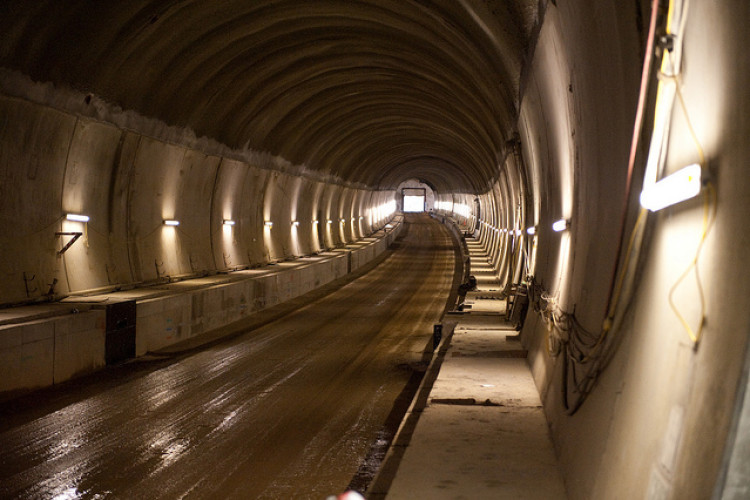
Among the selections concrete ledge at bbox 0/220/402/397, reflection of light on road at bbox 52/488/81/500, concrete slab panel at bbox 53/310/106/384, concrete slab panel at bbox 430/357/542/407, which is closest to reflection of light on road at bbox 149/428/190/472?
reflection of light on road at bbox 52/488/81/500

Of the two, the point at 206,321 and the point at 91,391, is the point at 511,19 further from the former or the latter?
the point at 206,321

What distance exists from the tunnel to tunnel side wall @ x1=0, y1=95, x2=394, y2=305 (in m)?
0.06

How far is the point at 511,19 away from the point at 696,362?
25.6 feet

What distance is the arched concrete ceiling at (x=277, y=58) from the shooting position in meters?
12.6

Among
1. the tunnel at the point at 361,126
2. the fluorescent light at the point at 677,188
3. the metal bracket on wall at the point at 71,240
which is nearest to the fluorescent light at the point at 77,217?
the tunnel at the point at 361,126

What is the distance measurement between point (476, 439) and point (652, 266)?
12.1 ft

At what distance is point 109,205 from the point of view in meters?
17.3

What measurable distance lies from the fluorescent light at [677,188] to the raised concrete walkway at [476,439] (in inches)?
114

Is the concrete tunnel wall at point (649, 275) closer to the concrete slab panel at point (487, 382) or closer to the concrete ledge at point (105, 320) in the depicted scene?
the concrete slab panel at point (487, 382)

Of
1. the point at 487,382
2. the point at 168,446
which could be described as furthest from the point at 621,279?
the point at 168,446

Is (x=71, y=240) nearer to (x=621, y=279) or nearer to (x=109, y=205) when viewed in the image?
(x=109, y=205)

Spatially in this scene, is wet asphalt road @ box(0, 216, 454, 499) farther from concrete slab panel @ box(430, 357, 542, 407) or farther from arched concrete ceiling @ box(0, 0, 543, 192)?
arched concrete ceiling @ box(0, 0, 543, 192)

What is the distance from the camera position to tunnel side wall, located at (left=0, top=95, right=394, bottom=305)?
1381 centimetres

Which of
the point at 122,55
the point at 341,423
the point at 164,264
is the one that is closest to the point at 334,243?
the point at 164,264
